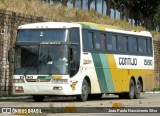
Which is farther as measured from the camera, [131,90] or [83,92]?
[131,90]

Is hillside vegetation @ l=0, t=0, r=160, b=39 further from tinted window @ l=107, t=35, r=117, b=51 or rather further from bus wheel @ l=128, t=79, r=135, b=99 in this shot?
bus wheel @ l=128, t=79, r=135, b=99

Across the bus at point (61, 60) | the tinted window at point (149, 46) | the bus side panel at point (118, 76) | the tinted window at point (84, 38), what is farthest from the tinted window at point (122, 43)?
the tinted window at point (84, 38)

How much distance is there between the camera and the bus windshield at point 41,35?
25516 mm

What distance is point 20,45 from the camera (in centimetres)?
2573

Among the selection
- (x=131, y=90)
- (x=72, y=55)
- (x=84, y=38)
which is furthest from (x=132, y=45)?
(x=72, y=55)

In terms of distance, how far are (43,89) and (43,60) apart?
1218mm

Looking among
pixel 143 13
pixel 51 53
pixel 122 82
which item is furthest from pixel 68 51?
pixel 143 13

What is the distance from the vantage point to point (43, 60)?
25.3m

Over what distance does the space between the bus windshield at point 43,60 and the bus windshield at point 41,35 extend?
34 centimetres

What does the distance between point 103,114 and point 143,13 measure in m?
49.7

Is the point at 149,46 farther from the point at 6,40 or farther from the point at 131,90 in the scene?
the point at 6,40

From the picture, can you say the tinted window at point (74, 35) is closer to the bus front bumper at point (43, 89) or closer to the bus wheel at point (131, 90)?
the bus front bumper at point (43, 89)

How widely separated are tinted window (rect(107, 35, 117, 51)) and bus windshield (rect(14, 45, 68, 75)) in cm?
388

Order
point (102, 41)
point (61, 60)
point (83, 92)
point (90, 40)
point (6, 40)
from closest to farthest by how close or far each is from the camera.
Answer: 1. point (61, 60)
2. point (83, 92)
3. point (90, 40)
4. point (102, 41)
5. point (6, 40)
